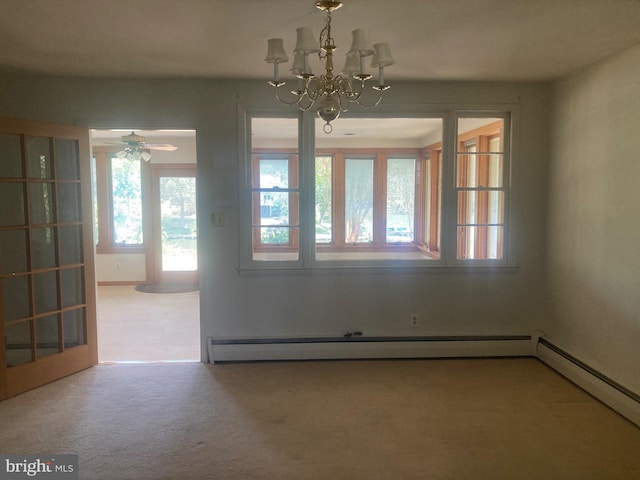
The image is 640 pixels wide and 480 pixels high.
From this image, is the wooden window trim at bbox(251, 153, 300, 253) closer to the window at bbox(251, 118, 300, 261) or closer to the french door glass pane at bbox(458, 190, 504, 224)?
the window at bbox(251, 118, 300, 261)

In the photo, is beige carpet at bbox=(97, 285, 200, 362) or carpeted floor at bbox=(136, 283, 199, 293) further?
carpeted floor at bbox=(136, 283, 199, 293)

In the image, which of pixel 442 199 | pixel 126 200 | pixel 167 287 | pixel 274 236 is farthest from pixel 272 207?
pixel 126 200

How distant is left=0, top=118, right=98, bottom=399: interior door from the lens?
3.61m

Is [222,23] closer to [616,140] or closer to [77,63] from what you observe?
[77,63]

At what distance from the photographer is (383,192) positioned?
297 inches

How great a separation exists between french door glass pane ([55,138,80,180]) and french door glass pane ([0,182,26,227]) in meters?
0.32

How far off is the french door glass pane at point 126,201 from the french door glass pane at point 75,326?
160 inches

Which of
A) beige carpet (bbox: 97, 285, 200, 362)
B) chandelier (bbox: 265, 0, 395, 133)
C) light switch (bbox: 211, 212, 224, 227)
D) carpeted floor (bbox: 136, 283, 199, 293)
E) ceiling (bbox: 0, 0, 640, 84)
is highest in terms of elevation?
ceiling (bbox: 0, 0, 640, 84)

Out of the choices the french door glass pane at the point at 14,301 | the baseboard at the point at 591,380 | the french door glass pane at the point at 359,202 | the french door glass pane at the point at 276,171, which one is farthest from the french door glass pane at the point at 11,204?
the french door glass pane at the point at 359,202

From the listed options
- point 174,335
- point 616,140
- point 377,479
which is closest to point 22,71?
point 174,335

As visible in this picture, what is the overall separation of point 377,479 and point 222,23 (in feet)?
8.49

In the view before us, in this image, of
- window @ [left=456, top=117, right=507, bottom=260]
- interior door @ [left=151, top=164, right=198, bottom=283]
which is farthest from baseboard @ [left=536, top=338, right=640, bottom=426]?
interior door @ [left=151, top=164, right=198, bottom=283]

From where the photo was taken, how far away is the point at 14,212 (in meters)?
3.77

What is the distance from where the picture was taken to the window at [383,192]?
4.16 meters
